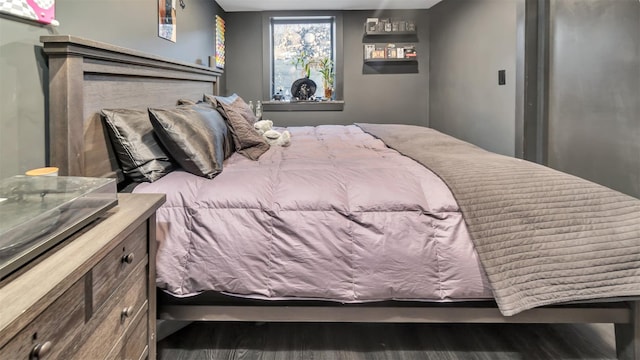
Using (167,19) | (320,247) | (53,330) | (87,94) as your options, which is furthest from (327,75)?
(53,330)

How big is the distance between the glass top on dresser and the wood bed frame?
31 centimetres

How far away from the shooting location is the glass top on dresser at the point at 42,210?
26.9 inches

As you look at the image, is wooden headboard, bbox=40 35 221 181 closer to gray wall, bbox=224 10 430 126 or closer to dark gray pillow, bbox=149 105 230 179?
dark gray pillow, bbox=149 105 230 179

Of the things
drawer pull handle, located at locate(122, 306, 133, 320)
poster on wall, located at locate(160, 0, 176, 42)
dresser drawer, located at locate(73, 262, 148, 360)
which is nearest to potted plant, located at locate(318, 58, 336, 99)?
poster on wall, located at locate(160, 0, 176, 42)

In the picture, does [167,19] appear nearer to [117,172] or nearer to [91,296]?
[117,172]

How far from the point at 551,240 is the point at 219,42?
3.95m

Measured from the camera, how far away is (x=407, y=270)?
4.42ft

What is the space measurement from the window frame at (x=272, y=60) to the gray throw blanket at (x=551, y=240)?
3550 millimetres

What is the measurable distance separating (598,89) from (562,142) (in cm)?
42

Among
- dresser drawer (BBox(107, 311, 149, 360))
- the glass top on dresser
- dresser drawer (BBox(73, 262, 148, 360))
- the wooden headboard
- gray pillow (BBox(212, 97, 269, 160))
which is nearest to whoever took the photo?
the glass top on dresser

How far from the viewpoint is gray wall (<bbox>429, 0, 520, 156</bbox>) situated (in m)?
3.07

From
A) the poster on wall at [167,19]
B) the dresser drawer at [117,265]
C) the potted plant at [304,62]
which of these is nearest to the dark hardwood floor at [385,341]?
the dresser drawer at [117,265]

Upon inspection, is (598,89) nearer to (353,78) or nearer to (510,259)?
(510,259)

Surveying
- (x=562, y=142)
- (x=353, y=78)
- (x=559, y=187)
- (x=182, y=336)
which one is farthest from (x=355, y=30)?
(x=182, y=336)
